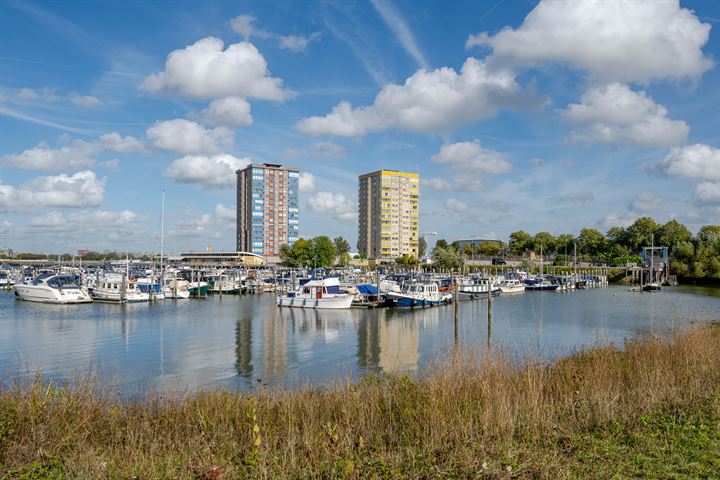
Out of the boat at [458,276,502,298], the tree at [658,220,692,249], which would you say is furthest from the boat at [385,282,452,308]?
the tree at [658,220,692,249]

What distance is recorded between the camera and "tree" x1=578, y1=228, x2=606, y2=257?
137m

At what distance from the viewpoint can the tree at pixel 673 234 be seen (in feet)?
395

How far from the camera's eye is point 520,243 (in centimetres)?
14775

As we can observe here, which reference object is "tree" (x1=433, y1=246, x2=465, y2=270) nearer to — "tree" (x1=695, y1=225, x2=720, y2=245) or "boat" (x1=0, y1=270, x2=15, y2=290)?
"tree" (x1=695, y1=225, x2=720, y2=245)

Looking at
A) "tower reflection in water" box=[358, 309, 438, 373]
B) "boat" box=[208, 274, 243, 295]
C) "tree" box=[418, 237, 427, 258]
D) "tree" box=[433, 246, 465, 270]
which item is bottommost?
"tower reflection in water" box=[358, 309, 438, 373]

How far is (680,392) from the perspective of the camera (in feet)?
34.4

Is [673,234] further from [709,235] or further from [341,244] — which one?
[341,244]

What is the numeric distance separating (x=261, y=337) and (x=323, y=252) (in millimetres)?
87335

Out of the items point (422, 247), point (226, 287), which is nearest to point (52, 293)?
point (226, 287)

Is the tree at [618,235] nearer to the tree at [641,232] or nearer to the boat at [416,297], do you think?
the tree at [641,232]

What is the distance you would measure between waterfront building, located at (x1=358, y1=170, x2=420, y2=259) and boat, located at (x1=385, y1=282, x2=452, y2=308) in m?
99.0

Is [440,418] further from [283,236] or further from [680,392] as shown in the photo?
[283,236]

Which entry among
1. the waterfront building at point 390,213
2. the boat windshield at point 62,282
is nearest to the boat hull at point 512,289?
the boat windshield at point 62,282

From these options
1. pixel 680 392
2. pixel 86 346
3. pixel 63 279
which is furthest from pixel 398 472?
pixel 63 279
